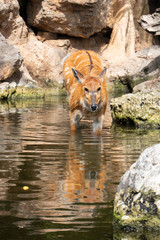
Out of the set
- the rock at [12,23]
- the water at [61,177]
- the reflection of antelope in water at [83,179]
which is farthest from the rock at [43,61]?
the reflection of antelope in water at [83,179]

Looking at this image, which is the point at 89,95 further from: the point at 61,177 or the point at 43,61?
the point at 43,61

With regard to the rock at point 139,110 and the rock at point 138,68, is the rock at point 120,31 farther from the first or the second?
the rock at point 139,110

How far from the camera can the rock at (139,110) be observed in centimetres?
859

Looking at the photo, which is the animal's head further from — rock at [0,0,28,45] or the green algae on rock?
rock at [0,0,28,45]

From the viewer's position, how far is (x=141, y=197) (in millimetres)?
3250

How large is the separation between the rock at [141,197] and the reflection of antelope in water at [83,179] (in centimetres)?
56

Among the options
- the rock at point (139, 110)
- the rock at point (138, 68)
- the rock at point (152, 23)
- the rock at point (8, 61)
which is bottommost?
the rock at point (138, 68)

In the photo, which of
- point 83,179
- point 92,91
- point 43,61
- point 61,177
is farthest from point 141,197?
point 43,61

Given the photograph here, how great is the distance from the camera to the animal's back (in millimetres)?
8156

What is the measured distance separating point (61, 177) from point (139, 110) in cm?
417

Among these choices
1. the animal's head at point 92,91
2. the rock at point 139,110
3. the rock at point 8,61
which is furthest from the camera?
the rock at point 8,61

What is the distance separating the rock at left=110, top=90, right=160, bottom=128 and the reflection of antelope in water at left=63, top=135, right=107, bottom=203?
2.53 meters

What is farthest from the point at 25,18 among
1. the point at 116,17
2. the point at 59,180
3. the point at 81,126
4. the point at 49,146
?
the point at 59,180

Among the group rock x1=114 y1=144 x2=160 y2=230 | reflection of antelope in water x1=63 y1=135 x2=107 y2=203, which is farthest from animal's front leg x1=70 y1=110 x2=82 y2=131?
rock x1=114 y1=144 x2=160 y2=230
